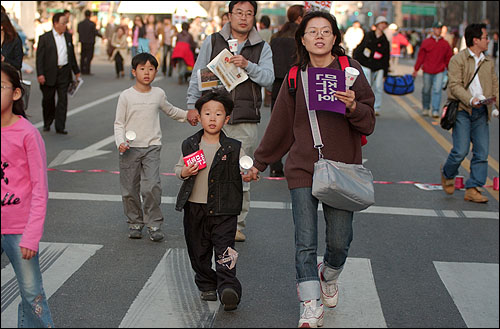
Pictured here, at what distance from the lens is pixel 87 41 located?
2753cm

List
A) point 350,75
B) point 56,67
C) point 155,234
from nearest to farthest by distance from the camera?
point 350,75 → point 155,234 → point 56,67

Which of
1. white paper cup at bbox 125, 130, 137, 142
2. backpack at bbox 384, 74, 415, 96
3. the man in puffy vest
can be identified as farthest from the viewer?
backpack at bbox 384, 74, 415, 96

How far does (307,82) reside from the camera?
525 cm

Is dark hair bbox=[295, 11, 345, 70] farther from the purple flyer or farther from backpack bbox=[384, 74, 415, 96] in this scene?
backpack bbox=[384, 74, 415, 96]

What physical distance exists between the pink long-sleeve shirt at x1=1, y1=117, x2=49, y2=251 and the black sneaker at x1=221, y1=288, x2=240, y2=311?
1.62 metres

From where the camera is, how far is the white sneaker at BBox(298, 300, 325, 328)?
5.18 metres

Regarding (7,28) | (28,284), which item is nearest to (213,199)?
(28,284)

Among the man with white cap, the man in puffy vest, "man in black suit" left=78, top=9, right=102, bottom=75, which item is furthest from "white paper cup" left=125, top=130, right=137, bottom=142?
"man in black suit" left=78, top=9, right=102, bottom=75

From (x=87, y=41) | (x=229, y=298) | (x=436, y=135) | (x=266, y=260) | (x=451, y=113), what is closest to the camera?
(x=229, y=298)

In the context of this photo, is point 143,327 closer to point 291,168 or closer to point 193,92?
point 291,168

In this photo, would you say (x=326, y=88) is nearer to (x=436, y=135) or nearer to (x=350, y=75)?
(x=350, y=75)

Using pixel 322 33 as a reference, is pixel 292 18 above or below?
below

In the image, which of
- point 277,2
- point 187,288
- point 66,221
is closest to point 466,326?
point 187,288

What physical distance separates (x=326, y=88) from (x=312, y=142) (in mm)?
375
